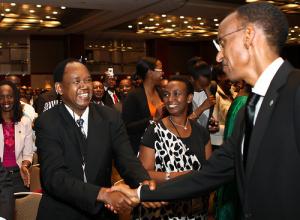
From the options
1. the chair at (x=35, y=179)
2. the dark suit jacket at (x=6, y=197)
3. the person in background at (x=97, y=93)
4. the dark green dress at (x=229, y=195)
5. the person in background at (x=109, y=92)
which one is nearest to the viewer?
the dark suit jacket at (x=6, y=197)

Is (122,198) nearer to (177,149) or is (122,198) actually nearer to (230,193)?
(177,149)

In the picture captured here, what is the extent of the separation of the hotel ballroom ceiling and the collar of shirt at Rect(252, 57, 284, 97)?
10.5 meters

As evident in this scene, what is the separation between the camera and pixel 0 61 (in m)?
21.7

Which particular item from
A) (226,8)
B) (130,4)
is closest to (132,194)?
(130,4)

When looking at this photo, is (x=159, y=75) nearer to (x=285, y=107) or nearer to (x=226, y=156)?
(x=226, y=156)

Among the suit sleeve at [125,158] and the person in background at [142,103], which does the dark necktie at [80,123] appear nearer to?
the suit sleeve at [125,158]

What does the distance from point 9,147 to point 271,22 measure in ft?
11.3

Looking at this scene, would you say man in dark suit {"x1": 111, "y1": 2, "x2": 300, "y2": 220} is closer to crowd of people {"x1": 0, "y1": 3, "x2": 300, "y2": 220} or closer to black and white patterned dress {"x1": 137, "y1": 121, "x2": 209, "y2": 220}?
crowd of people {"x1": 0, "y1": 3, "x2": 300, "y2": 220}

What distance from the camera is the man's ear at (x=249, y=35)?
6.09 feet

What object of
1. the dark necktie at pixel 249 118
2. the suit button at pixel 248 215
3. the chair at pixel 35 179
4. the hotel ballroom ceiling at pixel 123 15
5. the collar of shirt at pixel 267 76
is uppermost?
the hotel ballroom ceiling at pixel 123 15

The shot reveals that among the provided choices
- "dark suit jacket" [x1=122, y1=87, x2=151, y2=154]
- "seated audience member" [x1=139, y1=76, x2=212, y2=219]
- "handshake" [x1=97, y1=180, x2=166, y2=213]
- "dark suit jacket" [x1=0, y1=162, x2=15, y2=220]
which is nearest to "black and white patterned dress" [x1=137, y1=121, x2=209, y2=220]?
"seated audience member" [x1=139, y1=76, x2=212, y2=219]

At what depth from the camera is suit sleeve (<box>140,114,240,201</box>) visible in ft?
7.57

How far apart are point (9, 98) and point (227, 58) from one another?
3447mm

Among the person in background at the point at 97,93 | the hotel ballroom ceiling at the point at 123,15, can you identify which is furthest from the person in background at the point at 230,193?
the hotel ballroom ceiling at the point at 123,15
